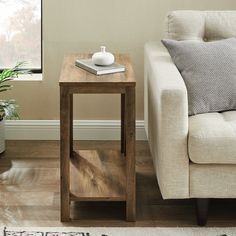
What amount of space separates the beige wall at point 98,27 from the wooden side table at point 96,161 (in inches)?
24.1

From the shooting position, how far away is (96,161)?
339 centimetres

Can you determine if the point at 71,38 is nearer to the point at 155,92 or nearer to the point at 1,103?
the point at 1,103

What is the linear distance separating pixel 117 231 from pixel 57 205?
15.7 inches

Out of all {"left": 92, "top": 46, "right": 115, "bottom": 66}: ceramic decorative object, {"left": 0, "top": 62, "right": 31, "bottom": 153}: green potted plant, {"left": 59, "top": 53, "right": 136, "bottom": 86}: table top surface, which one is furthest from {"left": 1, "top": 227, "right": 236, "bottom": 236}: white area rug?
{"left": 0, "top": 62, "right": 31, "bottom": 153}: green potted plant

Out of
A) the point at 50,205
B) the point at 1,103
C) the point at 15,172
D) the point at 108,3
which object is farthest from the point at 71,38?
the point at 50,205

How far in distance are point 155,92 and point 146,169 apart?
74cm

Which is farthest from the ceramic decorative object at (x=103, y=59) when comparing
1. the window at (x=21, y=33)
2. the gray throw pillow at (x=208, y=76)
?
the window at (x=21, y=33)

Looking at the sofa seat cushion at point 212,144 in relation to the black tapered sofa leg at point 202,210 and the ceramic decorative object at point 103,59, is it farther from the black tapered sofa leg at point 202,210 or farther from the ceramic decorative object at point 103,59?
the ceramic decorative object at point 103,59

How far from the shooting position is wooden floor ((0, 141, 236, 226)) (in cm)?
301

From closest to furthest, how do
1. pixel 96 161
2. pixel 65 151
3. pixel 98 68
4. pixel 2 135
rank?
pixel 65 151
pixel 98 68
pixel 96 161
pixel 2 135

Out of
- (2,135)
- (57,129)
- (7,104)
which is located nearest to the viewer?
(7,104)

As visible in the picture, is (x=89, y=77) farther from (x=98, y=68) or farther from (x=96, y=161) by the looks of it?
(x=96, y=161)

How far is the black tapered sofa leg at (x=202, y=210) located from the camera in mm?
2934

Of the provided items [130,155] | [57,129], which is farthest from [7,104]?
[130,155]
